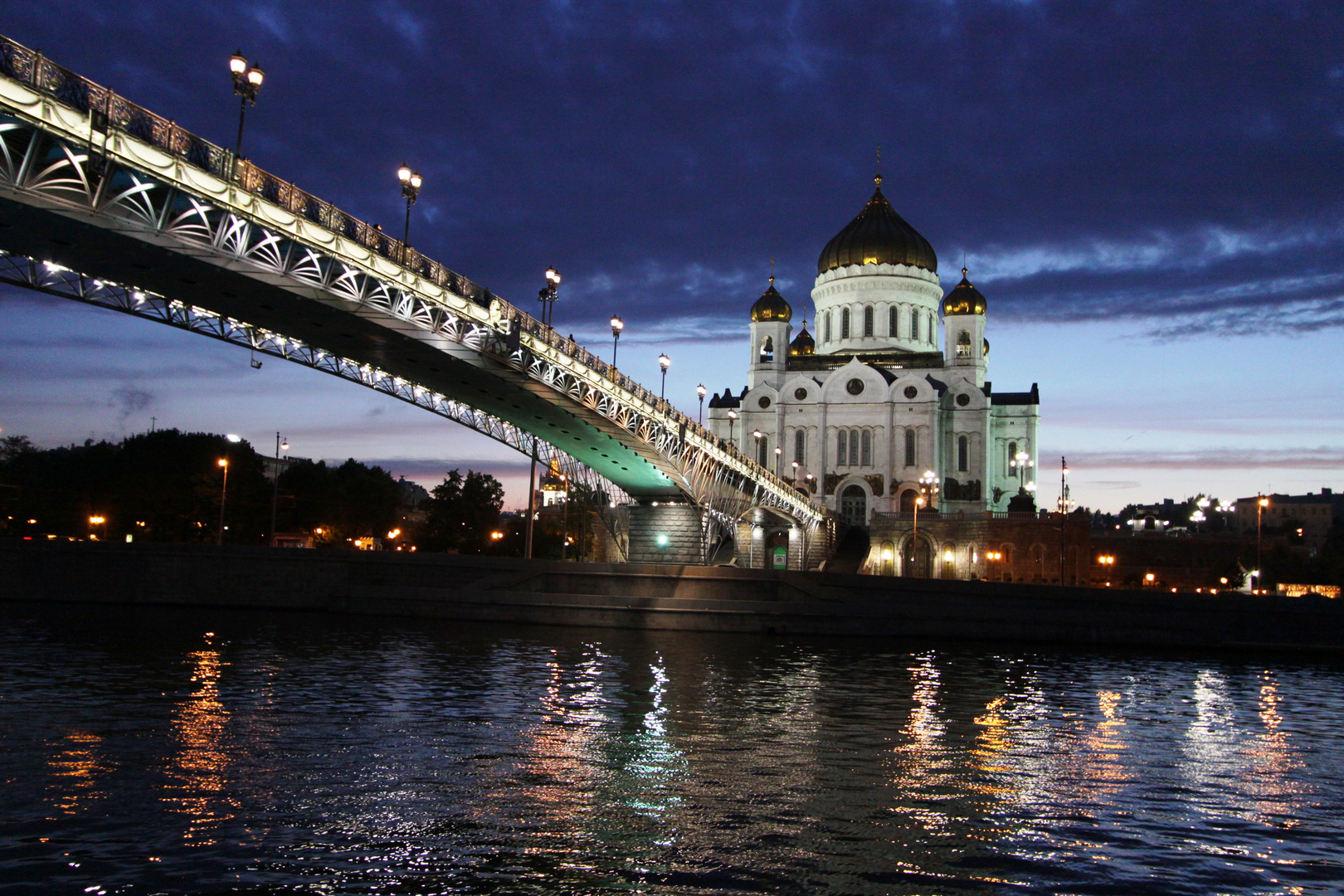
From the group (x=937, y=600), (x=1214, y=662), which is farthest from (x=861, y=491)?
(x=1214, y=662)

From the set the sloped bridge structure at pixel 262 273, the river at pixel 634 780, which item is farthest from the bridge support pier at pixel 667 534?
the river at pixel 634 780

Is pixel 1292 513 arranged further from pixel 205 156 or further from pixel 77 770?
pixel 77 770

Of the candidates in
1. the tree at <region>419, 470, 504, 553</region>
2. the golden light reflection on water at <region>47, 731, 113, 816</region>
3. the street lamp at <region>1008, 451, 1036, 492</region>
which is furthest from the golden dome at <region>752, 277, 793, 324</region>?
the golden light reflection on water at <region>47, 731, 113, 816</region>

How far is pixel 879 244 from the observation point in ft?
300

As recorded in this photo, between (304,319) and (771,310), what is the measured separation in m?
66.9

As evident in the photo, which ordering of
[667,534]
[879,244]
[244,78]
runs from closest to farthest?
[244,78]
[667,534]
[879,244]

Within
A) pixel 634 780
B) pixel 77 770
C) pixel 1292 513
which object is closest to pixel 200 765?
pixel 77 770

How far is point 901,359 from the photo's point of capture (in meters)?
91.2

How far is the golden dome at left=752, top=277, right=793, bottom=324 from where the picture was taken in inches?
3743

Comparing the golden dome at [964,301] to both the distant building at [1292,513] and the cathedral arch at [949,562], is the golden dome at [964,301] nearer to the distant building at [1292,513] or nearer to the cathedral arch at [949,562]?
the cathedral arch at [949,562]

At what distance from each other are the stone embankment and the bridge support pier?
16.8 metres

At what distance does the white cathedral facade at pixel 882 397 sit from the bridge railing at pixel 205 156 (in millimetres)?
52339

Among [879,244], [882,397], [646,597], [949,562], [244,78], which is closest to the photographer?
[244,78]

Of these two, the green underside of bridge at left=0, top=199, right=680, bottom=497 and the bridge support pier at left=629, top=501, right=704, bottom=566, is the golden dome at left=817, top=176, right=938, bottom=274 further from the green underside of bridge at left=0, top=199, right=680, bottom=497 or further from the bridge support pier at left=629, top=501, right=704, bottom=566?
the green underside of bridge at left=0, top=199, right=680, bottom=497
